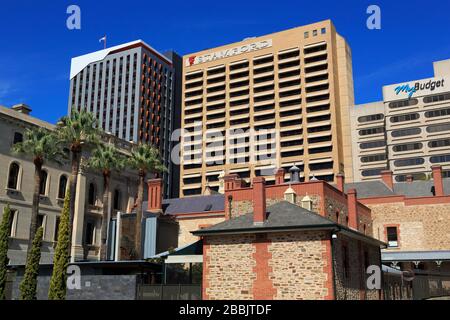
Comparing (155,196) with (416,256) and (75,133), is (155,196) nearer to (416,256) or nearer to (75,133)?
(75,133)

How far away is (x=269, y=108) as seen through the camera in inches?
4190

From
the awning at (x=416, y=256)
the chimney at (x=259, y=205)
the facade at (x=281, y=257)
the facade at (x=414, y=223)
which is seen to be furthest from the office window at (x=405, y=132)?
the chimney at (x=259, y=205)

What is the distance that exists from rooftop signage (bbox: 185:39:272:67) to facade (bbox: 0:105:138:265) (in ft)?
206

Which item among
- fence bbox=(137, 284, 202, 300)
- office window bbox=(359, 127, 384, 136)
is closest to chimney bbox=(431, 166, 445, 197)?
fence bbox=(137, 284, 202, 300)

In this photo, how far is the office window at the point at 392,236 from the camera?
44.2 metres

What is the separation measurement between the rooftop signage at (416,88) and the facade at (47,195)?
194 feet

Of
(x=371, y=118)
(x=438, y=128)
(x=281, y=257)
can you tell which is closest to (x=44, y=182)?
(x=281, y=257)

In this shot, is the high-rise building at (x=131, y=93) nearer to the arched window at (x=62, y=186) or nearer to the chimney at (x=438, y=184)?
the arched window at (x=62, y=186)

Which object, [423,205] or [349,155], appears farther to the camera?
[349,155]

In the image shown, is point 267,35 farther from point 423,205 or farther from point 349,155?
point 423,205

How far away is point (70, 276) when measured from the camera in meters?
29.0

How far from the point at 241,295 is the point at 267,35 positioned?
307 feet

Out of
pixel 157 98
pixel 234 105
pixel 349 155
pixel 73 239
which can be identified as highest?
pixel 157 98
